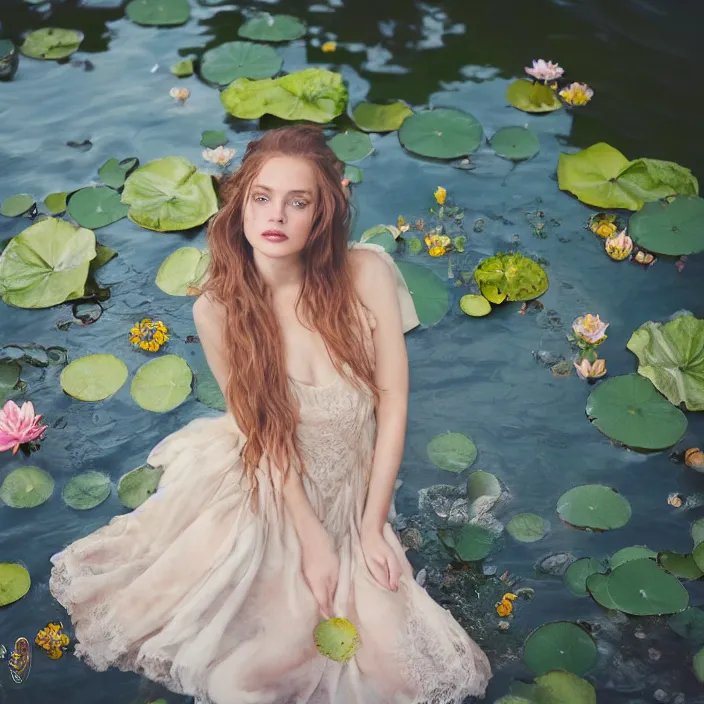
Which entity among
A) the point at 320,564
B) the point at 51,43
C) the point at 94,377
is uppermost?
the point at 320,564

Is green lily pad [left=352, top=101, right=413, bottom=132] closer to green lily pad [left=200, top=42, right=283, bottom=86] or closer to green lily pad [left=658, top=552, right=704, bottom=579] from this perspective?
green lily pad [left=200, top=42, right=283, bottom=86]

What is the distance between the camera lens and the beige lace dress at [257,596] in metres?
2.69

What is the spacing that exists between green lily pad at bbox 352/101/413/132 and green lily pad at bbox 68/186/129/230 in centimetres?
134

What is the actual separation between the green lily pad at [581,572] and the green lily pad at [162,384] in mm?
1667

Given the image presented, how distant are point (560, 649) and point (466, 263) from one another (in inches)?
76.8

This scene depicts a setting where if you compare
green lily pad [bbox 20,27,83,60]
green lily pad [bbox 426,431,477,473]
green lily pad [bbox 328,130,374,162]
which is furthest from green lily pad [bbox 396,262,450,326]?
green lily pad [bbox 20,27,83,60]

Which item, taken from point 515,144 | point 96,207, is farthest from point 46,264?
point 515,144

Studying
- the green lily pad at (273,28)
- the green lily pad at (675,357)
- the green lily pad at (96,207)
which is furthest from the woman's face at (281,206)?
the green lily pad at (273,28)

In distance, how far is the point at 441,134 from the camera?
488 cm

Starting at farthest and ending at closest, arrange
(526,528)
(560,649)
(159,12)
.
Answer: (159,12), (526,528), (560,649)

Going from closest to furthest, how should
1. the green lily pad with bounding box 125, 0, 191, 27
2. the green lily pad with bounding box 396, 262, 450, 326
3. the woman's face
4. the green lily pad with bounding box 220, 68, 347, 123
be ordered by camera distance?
the woman's face → the green lily pad with bounding box 396, 262, 450, 326 → the green lily pad with bounding box 220, 68, 347, 123 → the green lily pad with bounding box 125, 0, 191, 27

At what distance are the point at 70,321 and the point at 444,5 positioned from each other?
322 cm

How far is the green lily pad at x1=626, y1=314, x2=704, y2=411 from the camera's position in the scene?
3.76 meters

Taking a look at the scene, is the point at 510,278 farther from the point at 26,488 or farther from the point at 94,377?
the point at 26,488
